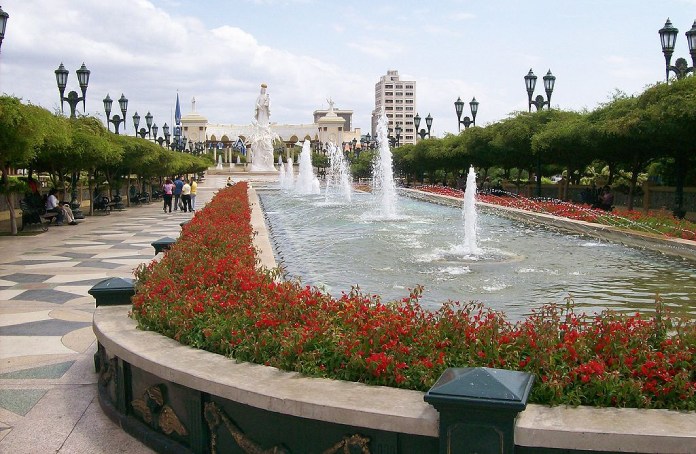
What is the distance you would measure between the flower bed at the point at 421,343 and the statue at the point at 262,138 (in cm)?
8646

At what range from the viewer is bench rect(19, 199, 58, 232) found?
2042cm

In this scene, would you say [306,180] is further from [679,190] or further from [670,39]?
[670,39]

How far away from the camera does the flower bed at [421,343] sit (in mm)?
3678

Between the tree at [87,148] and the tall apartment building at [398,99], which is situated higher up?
the tall apartment building at [398,99]

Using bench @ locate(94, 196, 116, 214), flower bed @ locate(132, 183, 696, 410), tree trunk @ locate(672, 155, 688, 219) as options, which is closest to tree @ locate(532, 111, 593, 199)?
tree trunk @ locate(672, 155, 688, 219)

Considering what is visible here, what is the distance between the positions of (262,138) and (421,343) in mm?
89481

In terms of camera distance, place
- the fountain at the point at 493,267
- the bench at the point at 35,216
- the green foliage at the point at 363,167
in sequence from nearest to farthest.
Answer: the fountain at the point at 493,267
the bench at the point at 35,216
the green foliage at the point at 363,167

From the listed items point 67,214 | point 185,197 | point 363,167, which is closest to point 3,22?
point 67,214

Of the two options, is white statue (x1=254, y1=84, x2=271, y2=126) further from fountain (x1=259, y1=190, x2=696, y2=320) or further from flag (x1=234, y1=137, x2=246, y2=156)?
fountain (x1=259, y1=190, x2=696, y2=320)

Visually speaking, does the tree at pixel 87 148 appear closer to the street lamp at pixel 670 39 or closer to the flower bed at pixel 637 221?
the flower bed at pixel 637 221

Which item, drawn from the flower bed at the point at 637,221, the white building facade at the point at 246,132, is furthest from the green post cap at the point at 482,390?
the white building facade at the point at 246,132

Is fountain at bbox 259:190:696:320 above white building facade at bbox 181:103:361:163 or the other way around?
the other way around

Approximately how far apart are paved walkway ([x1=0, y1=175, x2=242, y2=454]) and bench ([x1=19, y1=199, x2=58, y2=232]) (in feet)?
13.0

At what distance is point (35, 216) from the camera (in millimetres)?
20750
